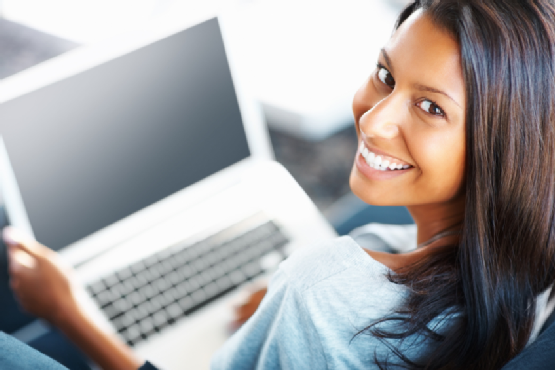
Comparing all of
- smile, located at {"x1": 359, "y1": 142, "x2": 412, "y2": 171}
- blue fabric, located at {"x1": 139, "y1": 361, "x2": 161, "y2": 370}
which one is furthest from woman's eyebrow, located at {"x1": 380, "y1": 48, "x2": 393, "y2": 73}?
blue fabric, located at {"x1": 139, "y1": 361, "x2": 161, "y2": 370}

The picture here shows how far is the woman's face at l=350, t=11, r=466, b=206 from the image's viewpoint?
0.62 metres

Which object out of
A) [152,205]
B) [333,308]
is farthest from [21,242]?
[333,308]

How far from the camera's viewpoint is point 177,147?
0.90 meters

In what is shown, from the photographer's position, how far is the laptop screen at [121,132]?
2.49 ft

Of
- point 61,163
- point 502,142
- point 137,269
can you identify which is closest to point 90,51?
point 61,163

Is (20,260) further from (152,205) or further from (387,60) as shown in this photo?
(387,60)

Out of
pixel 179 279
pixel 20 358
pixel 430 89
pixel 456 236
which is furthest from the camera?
pixel 179 279

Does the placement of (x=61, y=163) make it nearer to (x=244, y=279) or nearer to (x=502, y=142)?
(x=244, y=279)

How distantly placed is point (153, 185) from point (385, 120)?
16.8 inches

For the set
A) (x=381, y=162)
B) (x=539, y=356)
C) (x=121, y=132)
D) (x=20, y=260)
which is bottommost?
(x=539, y=356)

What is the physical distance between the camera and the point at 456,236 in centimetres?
76

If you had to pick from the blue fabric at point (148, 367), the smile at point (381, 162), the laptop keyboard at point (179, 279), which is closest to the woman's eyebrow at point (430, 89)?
the smile at point (381, 162)

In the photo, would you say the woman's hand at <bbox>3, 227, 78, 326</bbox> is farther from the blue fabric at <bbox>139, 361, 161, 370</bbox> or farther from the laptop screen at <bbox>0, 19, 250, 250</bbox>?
the blue fabric at <bbox>139, 361, 161, 370</bbox>

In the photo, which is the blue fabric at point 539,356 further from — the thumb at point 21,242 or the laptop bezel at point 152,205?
the thumb at point 21,242
